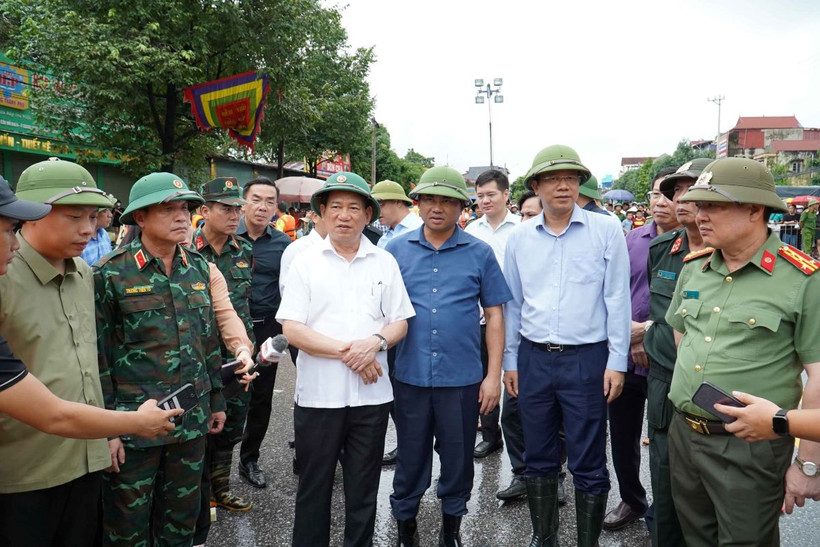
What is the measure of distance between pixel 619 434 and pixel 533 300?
1178 millimetres

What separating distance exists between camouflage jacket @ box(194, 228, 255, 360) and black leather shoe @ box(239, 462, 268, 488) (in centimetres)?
94

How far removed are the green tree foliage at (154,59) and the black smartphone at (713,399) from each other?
37.0 ft

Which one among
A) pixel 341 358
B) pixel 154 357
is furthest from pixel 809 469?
pixel 154 357

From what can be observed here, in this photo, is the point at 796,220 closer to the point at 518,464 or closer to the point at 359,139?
the point at 359,139

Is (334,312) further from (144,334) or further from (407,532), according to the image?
(407,532)

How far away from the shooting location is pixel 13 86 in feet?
45.3

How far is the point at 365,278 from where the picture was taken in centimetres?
271

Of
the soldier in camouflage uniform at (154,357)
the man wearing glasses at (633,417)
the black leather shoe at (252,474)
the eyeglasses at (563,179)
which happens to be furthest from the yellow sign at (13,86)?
the man wearing glasses at (633,417)

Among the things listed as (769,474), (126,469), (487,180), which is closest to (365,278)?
(126,469)

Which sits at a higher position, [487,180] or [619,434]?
[487,180]

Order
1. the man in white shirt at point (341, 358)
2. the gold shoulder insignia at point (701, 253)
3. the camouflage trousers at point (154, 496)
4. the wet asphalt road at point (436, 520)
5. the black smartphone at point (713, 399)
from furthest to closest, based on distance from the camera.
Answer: the wet asphalt road at point (436, 520) → the man in white shirt at point (341, 358) → the gold shoulder insignia at point (701, 253) → the camouflage trousers at point (154, 496) → the black smartphone at point (713, 399)

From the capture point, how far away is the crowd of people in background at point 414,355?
6.50 feet

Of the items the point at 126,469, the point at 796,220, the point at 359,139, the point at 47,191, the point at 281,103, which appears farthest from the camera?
the point at 359,139

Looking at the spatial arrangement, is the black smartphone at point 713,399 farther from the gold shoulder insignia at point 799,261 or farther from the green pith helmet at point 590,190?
the green pith helmet at point 590,190
